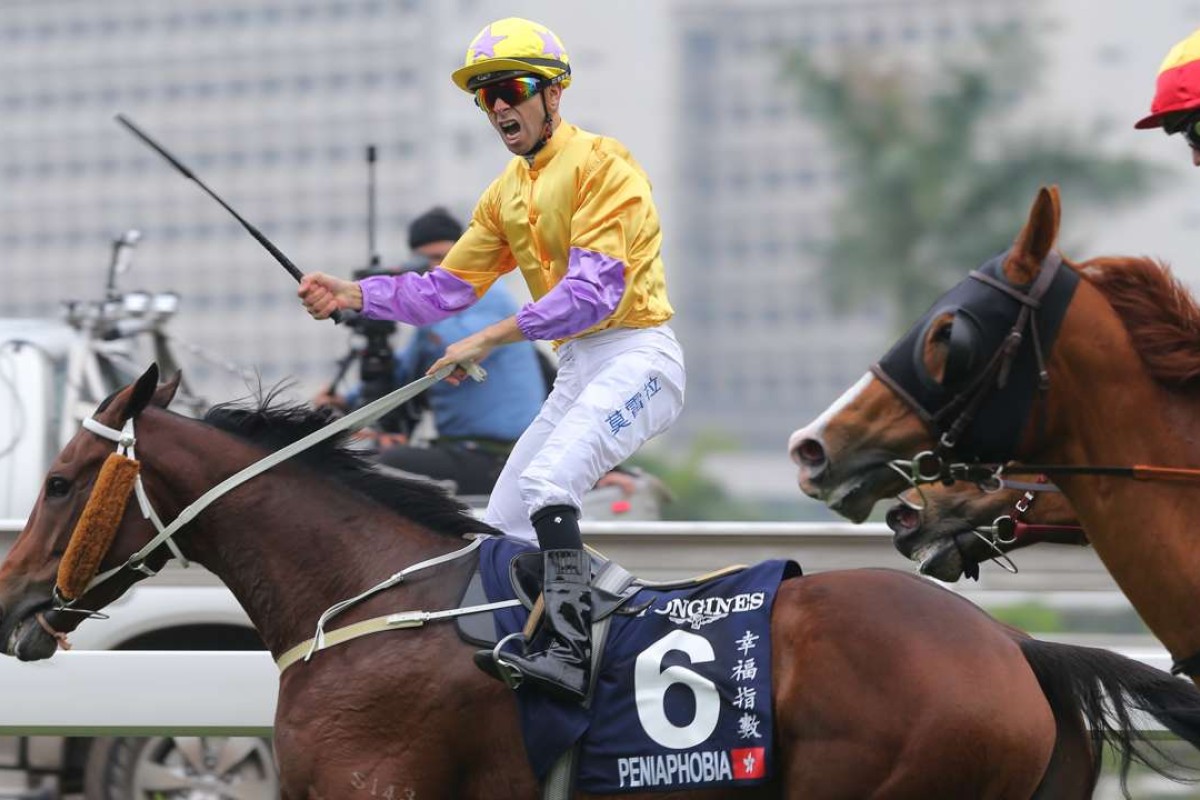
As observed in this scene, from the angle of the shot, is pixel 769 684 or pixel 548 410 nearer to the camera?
pixel 769 684

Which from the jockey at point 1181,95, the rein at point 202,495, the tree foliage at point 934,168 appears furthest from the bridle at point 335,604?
the tree foliage at point 934,168

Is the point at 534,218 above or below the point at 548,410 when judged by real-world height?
above

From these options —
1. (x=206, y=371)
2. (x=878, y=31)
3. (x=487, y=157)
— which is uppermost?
(x=878, y=31)

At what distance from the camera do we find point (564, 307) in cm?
462

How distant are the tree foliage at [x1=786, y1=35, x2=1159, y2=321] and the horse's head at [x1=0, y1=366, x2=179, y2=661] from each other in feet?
127

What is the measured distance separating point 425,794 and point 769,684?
884 mm

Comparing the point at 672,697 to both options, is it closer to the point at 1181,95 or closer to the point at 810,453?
the point at 810,453

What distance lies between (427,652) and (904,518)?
1334mm

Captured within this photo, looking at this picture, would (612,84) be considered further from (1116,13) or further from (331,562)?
(331,562)

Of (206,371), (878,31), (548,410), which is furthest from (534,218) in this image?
(878,31)

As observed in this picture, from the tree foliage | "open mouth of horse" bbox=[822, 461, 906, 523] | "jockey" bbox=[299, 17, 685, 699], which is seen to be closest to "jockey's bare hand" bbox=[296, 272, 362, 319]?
"jockey" bbox=[299, 17, 685, 699]

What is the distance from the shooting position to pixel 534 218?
4926 mm

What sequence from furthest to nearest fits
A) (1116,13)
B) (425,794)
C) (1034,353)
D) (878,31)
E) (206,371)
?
(878,31)
(1116,13)
(206,371)
(425,794)
(1034,353)

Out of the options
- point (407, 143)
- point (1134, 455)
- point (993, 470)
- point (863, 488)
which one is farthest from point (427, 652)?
point (407, 143)
